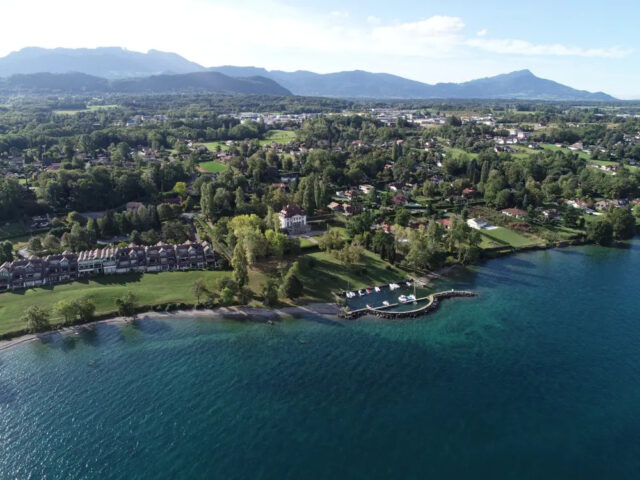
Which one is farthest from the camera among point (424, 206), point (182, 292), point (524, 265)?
point (424, 206)

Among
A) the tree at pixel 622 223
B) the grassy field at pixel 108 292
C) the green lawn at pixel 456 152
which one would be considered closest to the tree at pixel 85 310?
the grassy field at pixel 108 292

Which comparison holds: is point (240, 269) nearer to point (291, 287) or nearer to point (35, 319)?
point (291, 287)

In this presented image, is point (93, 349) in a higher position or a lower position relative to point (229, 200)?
lower

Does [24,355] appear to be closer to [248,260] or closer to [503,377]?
[248,260]

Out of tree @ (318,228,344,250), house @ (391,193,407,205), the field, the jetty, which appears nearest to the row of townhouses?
tree @ (318,228,344,250)

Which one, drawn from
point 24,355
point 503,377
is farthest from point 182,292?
point 503,377

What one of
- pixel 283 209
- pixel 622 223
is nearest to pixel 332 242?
pixel 283 209

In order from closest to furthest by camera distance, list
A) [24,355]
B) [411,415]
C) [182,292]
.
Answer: [411,415]
[24,355]
[182,292]

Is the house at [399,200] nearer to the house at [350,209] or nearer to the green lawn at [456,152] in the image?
the house at [350,209]
